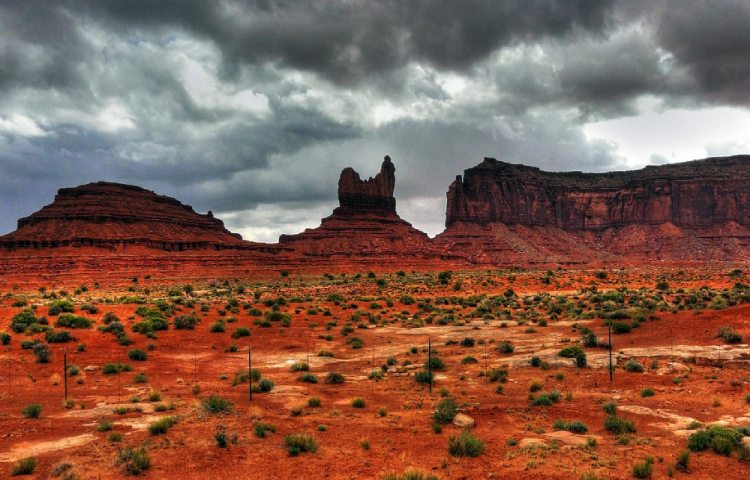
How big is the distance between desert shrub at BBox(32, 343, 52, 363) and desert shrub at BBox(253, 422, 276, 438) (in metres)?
15.2

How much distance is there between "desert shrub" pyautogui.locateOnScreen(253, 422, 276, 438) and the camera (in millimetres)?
11656

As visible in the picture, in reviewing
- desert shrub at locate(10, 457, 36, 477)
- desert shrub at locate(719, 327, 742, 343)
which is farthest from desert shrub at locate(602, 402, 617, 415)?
desert shrub at locate(10, 457, 36, 477)

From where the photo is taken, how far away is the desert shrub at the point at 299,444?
10.6 meters

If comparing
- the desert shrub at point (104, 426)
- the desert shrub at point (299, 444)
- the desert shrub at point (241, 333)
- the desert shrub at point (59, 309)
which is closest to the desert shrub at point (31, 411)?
the desert shrub at point (104, 426)

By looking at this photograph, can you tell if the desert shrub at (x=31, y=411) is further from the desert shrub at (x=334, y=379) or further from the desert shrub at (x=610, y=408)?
the desert shrub at (x=610, y=408)

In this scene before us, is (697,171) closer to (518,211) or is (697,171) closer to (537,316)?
(518,211)

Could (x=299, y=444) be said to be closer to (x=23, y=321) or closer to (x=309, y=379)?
(x=309, y=379)

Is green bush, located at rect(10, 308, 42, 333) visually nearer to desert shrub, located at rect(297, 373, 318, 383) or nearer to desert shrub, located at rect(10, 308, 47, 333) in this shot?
desert shrub, located at rect(10, 308, 47, 333)

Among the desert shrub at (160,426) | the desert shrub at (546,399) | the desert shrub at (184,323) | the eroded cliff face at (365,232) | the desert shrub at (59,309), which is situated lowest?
the desert shrub at (546,399)

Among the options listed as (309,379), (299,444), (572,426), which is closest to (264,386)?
(309,379)

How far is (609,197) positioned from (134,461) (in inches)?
7498

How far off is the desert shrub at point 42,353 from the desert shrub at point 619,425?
23.0 m

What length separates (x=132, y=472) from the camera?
939cm

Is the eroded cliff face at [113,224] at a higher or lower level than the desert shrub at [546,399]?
higher
